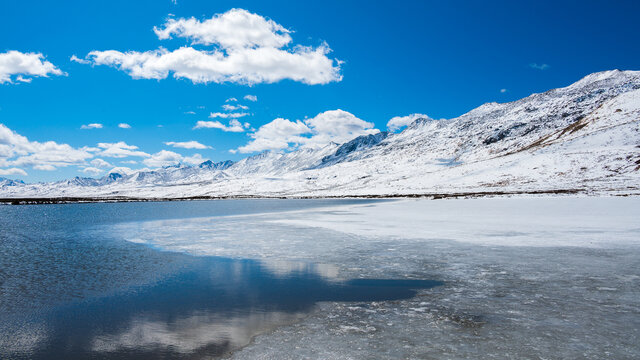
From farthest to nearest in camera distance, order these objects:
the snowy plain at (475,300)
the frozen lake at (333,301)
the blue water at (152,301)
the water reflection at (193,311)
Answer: the blue water at (152,301)
the water reflection at (193,311)
the frozen lake at (333,301)
the snowy plain at (475,300)

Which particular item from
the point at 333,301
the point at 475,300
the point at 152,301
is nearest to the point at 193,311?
the point at 152,301

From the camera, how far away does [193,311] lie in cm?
1077

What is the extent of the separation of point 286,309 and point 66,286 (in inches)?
371

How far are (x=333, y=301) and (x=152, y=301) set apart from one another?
6.00m

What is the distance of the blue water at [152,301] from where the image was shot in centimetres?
839

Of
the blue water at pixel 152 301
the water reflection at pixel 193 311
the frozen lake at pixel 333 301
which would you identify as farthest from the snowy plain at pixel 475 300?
the blue water at pixel 152 301

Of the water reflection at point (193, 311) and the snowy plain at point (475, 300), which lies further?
the water reflection at point (193, 311)

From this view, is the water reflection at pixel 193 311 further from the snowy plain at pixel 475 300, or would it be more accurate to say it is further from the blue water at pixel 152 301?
the snowy plain at pixel 475 300

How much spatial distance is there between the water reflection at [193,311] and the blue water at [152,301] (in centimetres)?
3

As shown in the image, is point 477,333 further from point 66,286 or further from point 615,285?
point 66,286

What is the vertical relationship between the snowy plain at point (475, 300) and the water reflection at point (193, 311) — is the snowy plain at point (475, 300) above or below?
above

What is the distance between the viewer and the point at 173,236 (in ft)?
97.6

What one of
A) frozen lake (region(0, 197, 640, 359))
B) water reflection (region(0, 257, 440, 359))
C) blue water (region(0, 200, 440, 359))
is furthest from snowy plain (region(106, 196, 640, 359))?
blue water (region(0, 200, 440, 359))

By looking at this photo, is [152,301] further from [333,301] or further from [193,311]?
[333,301]
